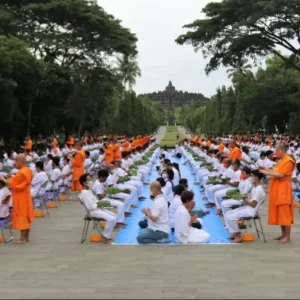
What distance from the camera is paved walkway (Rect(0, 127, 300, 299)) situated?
638 centimetres

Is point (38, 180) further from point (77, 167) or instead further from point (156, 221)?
point (77, 167)

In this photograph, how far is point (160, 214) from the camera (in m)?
9.03

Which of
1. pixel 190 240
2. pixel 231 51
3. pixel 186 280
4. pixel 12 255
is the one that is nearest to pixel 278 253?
pixel 190 240

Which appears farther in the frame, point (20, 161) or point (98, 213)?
point (98, 213)

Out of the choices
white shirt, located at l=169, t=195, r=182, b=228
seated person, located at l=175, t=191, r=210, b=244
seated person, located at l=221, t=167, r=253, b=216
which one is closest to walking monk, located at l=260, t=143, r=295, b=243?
seated person, located at l=221, t=167, r=253, b=216

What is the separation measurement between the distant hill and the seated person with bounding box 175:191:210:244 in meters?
131

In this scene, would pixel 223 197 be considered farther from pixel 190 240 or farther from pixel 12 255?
pixel 12 255

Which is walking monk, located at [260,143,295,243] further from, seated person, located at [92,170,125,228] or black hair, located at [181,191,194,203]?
seated person, located at [92,170,125,228]

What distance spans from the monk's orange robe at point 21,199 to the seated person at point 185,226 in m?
2.50

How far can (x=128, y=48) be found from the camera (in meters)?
35.3

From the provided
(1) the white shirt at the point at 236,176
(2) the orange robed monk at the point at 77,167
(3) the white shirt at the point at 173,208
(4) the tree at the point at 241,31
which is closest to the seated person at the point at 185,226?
(3) the white shirt at the point at 173,208

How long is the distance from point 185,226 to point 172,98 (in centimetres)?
13380

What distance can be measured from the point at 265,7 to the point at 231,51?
4515 mm

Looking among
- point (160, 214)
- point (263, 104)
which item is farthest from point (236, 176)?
point (263, 104)
